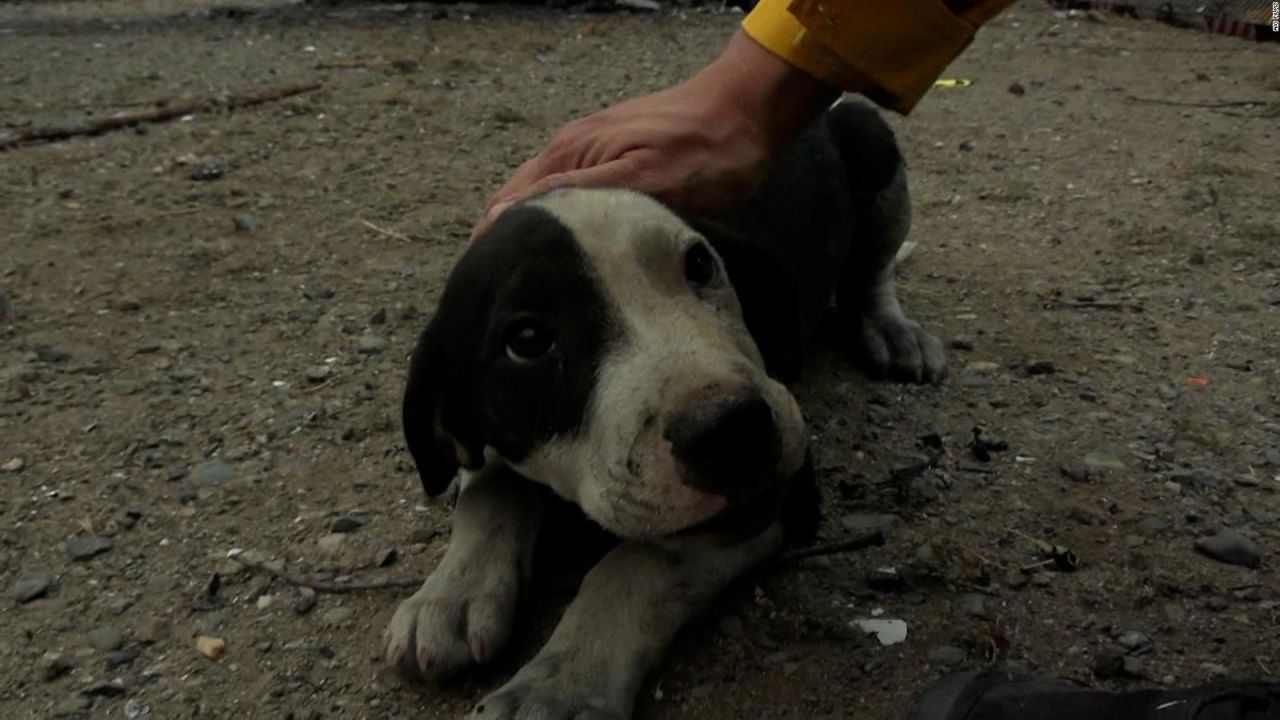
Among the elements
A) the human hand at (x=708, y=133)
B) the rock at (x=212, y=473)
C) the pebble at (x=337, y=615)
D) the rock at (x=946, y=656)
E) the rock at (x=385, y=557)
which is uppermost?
the human hand at (x=708, y=133)

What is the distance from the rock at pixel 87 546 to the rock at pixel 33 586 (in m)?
0.08

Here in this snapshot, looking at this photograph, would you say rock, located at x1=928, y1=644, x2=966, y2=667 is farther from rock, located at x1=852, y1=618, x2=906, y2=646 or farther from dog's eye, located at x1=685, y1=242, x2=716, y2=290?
dog's eye, located at x1=685, y1=242, x2=716, y2=290

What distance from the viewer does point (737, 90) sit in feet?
8.36

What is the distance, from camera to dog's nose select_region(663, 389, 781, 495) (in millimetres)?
1987

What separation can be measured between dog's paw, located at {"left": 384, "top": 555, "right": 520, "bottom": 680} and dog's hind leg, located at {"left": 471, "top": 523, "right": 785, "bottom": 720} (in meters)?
0.15

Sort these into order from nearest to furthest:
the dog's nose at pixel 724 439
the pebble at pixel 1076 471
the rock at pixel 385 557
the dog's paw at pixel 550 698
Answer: the dog's nose at pixel 724 439 < the dog's paw at pixel 550 698 < the rock at pixel 385 557 < the pebble at pixel 1076 471

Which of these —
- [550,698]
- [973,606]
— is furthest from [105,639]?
[973,606]

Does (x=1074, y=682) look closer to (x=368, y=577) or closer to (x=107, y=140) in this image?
(x=368, y=577)

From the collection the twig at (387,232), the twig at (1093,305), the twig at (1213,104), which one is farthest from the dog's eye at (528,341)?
the twig at (1213,104)

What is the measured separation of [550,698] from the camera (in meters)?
2.13

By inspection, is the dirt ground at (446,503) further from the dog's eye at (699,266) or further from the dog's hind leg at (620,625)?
the dog's eye at (699,266)

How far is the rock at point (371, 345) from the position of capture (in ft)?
12.6

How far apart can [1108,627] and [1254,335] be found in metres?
1.74

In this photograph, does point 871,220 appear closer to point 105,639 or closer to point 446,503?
point 446,503
